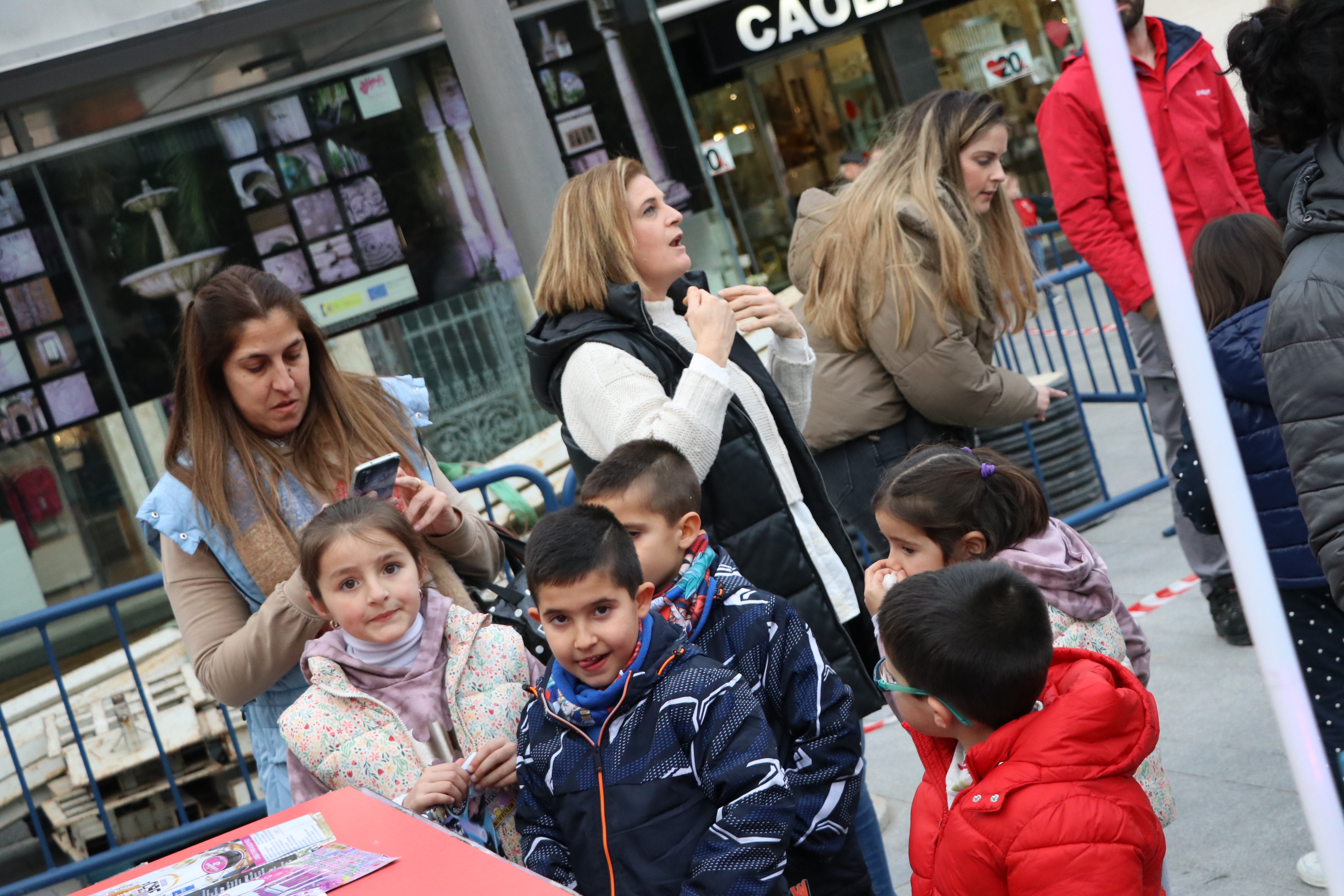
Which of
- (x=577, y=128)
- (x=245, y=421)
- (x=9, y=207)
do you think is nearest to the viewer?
(x=245, y=421)

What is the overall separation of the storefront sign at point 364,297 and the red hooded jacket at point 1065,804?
672cm

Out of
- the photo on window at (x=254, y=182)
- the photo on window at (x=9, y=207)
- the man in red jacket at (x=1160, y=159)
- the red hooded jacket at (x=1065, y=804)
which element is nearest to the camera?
the red hooded jacket at (x=1065, y=804)

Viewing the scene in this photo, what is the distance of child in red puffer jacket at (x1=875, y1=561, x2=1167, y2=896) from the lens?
1.99 meters

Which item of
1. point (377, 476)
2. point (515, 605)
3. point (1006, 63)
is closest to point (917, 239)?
point (515, 605)

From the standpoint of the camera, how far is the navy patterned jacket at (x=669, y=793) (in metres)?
2.25

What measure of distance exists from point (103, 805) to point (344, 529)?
365 centimetres

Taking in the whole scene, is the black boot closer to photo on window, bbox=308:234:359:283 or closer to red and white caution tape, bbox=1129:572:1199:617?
red and white caution tape, bbox=1129:572:1199:617

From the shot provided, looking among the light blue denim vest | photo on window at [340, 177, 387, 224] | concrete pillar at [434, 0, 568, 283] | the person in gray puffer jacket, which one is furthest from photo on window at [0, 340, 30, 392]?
the person in gray puffer jacket

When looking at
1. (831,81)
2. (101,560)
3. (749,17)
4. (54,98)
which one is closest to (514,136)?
(54,98)

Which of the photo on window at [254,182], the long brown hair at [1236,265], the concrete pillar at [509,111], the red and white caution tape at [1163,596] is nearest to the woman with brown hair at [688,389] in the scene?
the long brown hair at [1236,265]

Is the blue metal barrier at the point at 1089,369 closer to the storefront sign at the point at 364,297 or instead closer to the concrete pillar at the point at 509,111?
the concrete pillar at the point at 509,111

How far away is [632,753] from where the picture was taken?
2.33 m

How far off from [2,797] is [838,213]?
476 centimetres

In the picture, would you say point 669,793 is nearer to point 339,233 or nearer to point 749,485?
point 749,485
